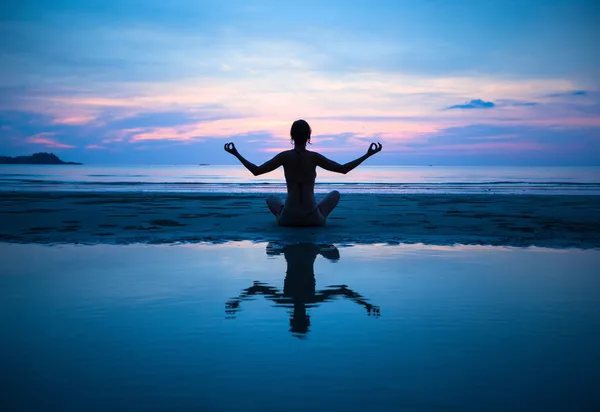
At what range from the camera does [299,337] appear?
350 centimetres

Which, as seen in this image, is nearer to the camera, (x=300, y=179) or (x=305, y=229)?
(x=300, y=179)

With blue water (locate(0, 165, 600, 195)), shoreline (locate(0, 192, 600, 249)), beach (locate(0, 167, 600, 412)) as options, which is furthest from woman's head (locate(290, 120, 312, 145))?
blue water (locate(0, 165, 600, 195))

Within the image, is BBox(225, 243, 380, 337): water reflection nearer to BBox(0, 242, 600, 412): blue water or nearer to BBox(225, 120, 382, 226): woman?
BBox(0, 242, 600, 412): blue water

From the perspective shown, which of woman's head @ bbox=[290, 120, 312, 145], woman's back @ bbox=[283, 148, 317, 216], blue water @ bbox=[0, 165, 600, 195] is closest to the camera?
woman's head @ bbox=[290, 120, 312, 145]

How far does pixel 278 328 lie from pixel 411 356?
0.97 m

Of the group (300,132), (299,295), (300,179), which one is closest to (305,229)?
(300,179)

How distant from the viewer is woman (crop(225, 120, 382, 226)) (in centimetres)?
981

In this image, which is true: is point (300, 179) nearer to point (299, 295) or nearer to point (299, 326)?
point (299, 295)

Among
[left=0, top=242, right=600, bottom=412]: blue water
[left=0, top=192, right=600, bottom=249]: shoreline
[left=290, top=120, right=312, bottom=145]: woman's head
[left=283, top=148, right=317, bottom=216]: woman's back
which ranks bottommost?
[left=0, top=242, right=600, bottom=412]: blue water

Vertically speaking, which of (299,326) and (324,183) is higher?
(324,183)

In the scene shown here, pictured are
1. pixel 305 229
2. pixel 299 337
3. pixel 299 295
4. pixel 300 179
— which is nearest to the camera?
pixel 299 337

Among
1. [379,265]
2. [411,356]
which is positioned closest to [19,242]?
[379,265]

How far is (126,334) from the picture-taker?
359cm

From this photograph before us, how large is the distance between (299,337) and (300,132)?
21.8 feet
